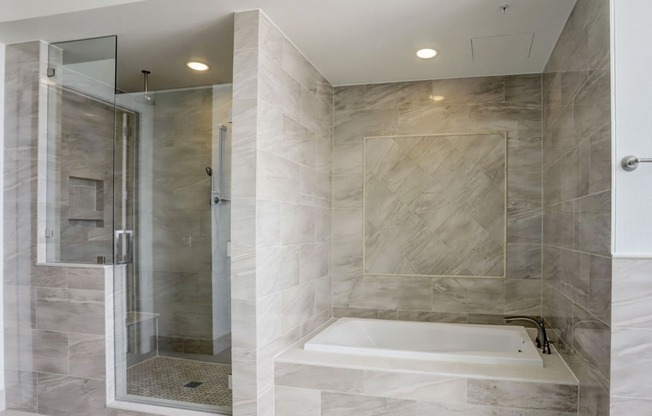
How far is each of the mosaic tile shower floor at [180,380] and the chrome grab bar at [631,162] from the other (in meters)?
2.22

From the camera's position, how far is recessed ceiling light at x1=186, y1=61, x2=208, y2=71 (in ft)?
10.8

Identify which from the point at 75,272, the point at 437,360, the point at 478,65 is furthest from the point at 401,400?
the point at 478,65

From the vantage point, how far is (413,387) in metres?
2.45

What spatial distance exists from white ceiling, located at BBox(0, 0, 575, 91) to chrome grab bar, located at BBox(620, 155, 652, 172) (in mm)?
953

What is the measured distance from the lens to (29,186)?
9.45 feet

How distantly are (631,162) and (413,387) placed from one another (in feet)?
4.82

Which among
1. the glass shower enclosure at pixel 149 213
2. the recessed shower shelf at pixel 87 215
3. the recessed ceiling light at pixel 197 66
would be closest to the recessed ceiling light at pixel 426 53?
the glass shower enclosure at pixel 149 213

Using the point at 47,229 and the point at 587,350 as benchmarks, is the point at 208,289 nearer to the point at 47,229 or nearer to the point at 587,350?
the point at 47,229

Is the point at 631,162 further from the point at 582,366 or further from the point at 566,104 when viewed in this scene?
the point at 582,366

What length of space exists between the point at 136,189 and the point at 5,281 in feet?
3.13

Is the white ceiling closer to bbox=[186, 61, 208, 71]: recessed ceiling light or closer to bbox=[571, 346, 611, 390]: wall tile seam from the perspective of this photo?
bbox=[186, 61, 208, 71]: recessed ceiling light

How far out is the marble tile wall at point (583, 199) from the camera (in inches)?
73.0

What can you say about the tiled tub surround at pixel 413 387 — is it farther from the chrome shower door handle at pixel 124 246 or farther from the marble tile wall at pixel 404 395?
the chrome shower door handle at pixel 124 246

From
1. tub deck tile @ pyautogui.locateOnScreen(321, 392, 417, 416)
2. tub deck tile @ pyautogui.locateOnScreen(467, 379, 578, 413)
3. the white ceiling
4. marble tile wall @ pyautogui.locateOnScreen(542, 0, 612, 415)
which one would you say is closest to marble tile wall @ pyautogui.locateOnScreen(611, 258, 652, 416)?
A: marble tile wall @ pyautogui.locateOnScreen(542, 0, 612, 415)
